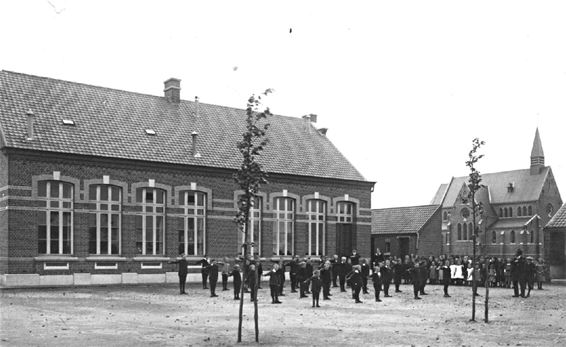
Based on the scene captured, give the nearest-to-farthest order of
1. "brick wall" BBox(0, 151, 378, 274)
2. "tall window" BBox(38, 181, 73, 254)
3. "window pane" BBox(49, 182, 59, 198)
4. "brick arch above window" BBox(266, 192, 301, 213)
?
1. "brick wall" BBox(0, 151, 378, 274)
2. "tall window" BBox(38, 181, 73, 254)
3. "window pane" BBox(49, 182, 59, 198)
4. "brick arch above window" BBox(266, 192, 301, 213)

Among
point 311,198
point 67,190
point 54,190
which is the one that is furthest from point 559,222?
point 54,190

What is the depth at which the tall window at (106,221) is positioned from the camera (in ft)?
92.7

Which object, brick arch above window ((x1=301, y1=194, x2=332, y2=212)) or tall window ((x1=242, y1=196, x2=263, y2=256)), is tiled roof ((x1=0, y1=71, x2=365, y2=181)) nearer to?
brick arch above window ((x1=301, y1=194, x2=332, y2=212))

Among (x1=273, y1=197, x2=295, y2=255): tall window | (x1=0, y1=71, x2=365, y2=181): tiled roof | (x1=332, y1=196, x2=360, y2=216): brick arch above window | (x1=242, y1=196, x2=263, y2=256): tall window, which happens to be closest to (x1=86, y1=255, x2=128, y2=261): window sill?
(x1=0, y1=71, x2=365, y2=181): tiled roof

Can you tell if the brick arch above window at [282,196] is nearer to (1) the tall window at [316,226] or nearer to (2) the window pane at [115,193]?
(1) the tall window at [316,226]

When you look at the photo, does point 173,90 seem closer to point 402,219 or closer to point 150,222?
point 150,222

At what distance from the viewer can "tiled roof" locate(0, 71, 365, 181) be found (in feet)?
92.2

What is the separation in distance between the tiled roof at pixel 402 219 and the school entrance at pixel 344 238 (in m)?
12.6

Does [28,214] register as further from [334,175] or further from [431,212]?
[431,212]

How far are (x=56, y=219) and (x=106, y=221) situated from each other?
220 cm

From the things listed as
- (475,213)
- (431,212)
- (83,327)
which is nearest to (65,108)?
(83,327)

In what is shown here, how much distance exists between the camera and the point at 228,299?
72.8ft

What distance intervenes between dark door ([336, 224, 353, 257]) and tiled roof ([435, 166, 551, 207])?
163 feet

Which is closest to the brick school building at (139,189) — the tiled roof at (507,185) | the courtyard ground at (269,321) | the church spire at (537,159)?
the courtyard ground at (269,321)
